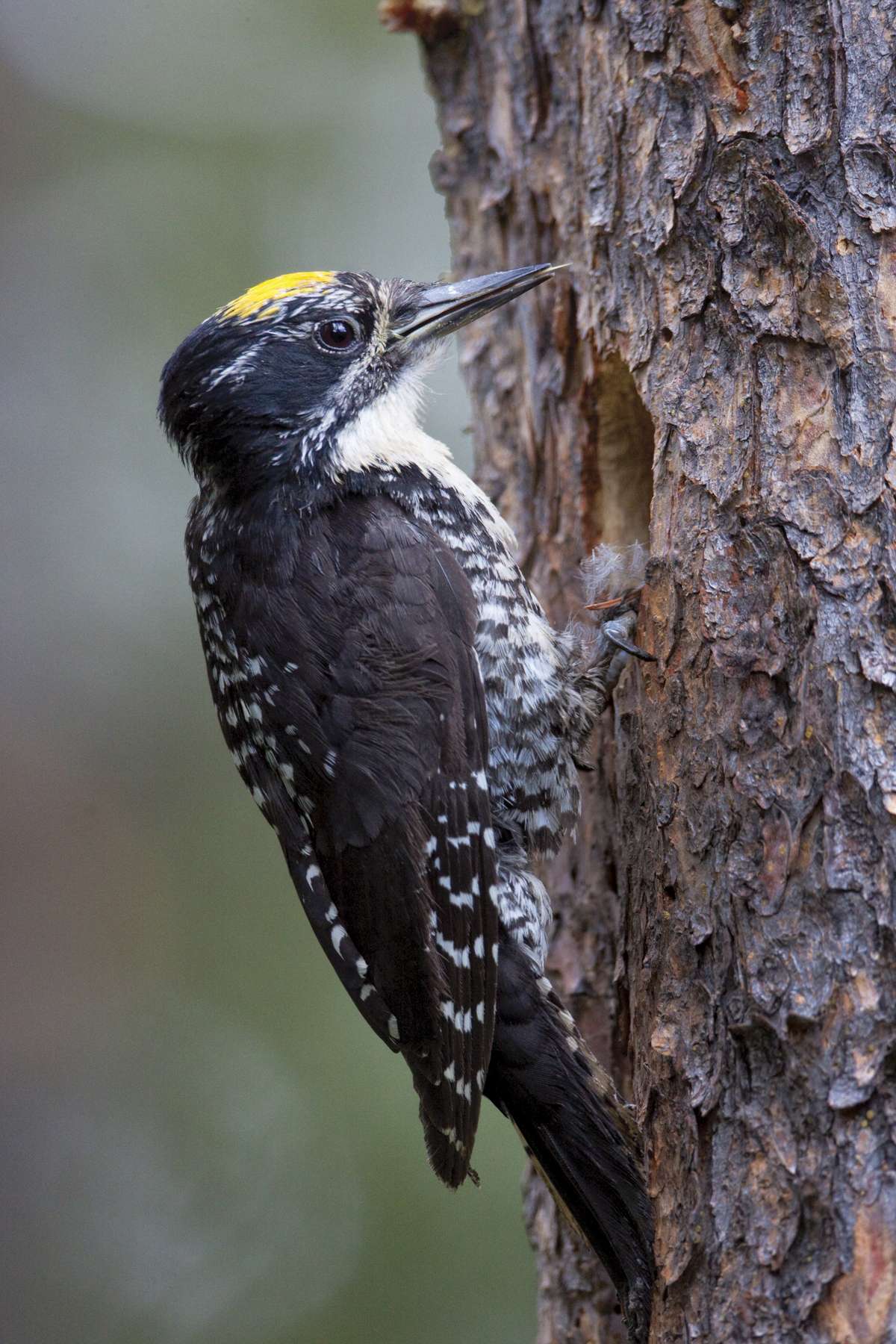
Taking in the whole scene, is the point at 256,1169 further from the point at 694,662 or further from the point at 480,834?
the point at 694,662

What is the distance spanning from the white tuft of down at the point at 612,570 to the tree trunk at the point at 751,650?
0.26 m

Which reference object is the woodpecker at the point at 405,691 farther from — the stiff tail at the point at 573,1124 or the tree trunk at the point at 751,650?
the tree trunk at the point at 751,650

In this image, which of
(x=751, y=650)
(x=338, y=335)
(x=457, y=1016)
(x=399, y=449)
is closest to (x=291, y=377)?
(x=338, y=335)

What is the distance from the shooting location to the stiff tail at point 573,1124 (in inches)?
89.4

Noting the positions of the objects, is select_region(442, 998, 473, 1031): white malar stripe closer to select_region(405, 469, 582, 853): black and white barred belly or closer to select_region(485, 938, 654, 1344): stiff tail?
select_region(485, 938, 654, 1344): stiff tail

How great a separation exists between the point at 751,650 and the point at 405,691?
76 cm

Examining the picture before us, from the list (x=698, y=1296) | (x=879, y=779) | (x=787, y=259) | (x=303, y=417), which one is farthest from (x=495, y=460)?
(x=698, y=1296)

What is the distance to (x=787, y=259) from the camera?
2324 mm

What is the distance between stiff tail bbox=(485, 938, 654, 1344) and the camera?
2.27m

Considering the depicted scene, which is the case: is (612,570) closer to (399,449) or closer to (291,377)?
(399,449)

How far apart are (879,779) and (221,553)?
1.63 metres

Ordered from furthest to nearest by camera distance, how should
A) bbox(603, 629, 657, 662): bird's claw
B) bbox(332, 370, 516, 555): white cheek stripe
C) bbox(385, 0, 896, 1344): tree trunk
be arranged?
1. bbox(332, 370, 516, 555): white cheek stripe
2. bbox(603, 629, 657, 662): bird's claw
3. bbox(385, 0, 896, 1344): tree trunk

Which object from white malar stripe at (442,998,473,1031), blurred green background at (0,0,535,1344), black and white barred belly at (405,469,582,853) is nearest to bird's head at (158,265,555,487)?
black and white barred belly at (405,469,582,853)

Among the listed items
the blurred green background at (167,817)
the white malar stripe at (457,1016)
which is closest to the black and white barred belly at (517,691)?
the white malar stripe at (457,1016)
